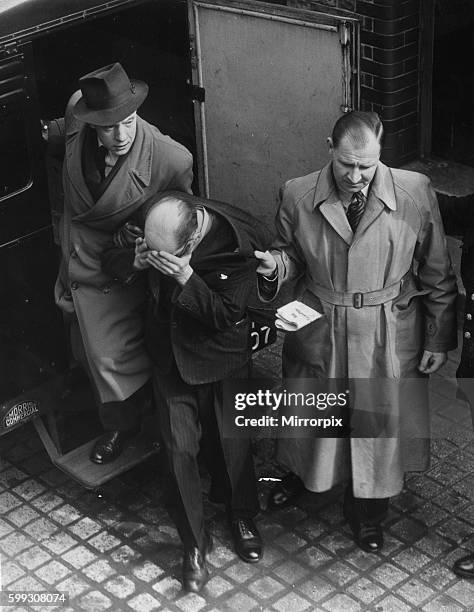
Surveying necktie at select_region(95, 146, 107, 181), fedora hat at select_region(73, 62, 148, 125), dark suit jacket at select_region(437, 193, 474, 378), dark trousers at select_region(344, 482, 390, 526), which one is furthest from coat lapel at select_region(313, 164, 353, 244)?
dark trousers at select_region(344, 482, 390, 526)

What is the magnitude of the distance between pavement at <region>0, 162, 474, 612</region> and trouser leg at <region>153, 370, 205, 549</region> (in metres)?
0.36

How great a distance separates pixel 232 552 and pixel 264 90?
114 inches

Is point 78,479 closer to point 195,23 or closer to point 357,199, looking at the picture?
point 357,199

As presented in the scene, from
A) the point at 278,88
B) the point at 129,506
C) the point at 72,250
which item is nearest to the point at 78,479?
the point at 129,506

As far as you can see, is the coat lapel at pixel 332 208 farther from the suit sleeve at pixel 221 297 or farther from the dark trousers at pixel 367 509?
the dark trousers at pixel 367 509

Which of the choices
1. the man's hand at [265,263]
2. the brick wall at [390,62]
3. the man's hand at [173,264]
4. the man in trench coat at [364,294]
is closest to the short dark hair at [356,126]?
the man in trench coat at [364,294]

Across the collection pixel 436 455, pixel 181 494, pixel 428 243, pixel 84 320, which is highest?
pixel 428 243

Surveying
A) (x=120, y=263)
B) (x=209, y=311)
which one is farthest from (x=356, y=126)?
(x=120, y=263)

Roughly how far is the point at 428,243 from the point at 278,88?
227cm

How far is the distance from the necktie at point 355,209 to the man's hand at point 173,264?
0.72 meters

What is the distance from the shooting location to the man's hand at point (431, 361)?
220 inches

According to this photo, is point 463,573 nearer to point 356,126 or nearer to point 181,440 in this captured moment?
point 181,440

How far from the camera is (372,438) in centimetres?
572

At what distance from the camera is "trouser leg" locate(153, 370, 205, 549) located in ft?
18.4
